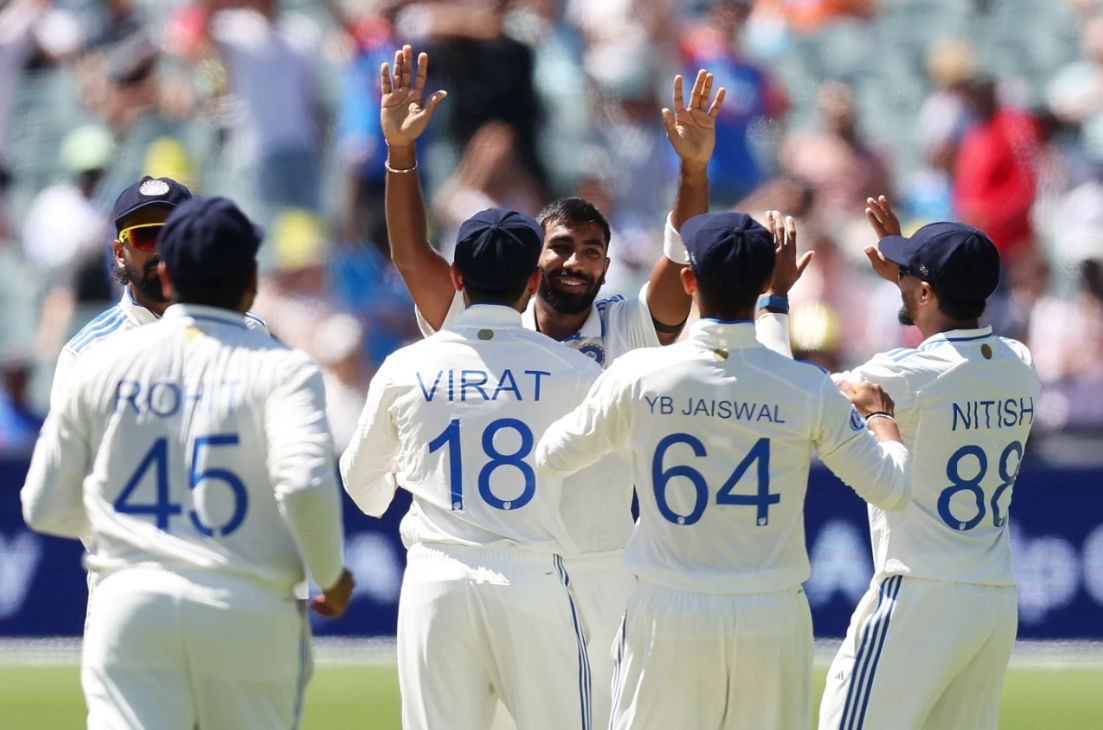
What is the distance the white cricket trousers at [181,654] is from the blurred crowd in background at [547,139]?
26.0ft

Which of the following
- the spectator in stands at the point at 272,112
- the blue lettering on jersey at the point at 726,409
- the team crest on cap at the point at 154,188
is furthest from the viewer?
the spectator in stands at the point at 272,112

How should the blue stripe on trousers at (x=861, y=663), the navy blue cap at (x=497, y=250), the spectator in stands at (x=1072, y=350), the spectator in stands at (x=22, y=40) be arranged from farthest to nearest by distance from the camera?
the spectator in stands at (x=22, y=40) → the spectator in stands at (x=1072, y=350) → the blue stripe on trousers at (x=861, y=663) → the navy blue cap at (x=497, y=250)

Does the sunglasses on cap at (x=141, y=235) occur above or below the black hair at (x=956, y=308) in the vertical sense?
above

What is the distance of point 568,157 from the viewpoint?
47.6 ft

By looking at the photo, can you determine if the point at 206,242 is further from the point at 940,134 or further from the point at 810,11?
the point at 810,11

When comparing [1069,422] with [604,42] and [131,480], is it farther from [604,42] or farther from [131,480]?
[131,480]

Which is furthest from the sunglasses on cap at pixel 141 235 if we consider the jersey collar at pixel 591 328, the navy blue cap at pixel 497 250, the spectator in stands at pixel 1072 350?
the spectator in stands at pixel 1072 350

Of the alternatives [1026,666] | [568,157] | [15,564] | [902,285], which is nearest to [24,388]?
[15,564]

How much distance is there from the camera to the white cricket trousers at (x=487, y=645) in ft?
17.6

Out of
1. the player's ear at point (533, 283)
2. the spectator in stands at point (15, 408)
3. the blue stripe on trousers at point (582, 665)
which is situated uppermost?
the player's ear at point (533, 283)

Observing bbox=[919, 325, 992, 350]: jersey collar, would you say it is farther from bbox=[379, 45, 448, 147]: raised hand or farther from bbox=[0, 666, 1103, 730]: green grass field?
bbox=[0, 666, 1103, 730]: green grass field

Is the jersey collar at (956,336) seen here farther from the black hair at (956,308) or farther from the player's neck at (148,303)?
the player's neck at (148,303)

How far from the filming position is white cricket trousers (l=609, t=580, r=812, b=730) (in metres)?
5.00

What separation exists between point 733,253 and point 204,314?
1.53 m
